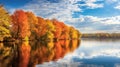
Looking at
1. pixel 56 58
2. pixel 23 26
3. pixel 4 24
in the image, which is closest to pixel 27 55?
pixel 56 58

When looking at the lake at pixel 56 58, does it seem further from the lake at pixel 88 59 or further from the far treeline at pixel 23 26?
the far treeline at pixel 23 26

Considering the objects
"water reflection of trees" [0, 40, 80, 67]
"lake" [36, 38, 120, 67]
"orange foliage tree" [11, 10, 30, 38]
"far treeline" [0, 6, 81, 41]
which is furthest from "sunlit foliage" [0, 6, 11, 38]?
"lake" [36, 38, 120, 67]

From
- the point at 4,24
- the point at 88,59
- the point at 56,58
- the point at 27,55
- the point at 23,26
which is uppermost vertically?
the point at 4,24

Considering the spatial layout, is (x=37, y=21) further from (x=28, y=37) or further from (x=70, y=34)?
(x=70, y=34)

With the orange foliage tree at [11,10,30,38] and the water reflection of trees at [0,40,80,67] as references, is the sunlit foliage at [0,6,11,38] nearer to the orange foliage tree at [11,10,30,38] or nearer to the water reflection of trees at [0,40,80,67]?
the orange foliage tree at [11,10,30,38]

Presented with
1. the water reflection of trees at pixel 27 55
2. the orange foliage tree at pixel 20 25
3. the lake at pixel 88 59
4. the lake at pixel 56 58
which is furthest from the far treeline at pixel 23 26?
the lake at pixel 88 59

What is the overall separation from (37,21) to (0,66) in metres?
A: 44.1

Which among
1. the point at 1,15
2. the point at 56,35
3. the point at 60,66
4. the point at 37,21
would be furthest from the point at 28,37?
the point at 60,66

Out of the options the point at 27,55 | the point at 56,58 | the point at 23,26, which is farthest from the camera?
the point at 23,26

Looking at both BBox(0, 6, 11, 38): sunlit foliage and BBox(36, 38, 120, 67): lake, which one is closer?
BBox(36, 38, 120, 67): lake

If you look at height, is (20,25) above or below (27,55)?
above

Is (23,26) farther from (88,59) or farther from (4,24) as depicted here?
(88,59)

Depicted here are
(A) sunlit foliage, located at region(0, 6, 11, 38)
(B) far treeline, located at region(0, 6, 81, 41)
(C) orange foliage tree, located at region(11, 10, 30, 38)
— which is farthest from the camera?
(C) orange foliage tree, located at region(11, 10, 30, 38)

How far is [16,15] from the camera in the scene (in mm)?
53000
